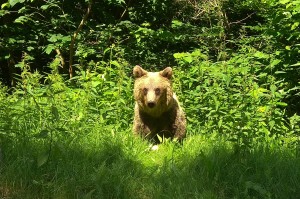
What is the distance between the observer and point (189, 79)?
267 inches

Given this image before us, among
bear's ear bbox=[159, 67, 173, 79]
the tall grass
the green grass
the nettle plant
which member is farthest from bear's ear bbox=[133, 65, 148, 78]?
the green grass

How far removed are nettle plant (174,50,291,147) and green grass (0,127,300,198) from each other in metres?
0.55

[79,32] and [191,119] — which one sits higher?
[79,32]

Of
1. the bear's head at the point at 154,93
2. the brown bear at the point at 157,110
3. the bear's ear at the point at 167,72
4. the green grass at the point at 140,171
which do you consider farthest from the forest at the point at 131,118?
the bear's ear at the point at 167,72

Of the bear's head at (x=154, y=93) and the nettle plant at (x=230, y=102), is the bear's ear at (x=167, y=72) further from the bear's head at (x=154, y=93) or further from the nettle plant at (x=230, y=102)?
the nettle plant at (x=230, y=102)

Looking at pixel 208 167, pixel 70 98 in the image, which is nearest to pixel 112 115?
pixel 70 98

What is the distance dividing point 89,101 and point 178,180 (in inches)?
106

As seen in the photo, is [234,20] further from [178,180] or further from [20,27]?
[178,180]

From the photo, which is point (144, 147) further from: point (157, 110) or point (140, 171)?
point (157, 110)

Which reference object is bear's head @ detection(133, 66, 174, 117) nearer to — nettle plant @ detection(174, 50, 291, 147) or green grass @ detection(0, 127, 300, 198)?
nettle plant @ detection(174, 50, 291, 147)

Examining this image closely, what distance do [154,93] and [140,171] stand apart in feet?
5.73

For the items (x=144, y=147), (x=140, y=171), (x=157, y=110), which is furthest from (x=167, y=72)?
(x=140, y=171)

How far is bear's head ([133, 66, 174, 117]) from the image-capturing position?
5664 millimetres

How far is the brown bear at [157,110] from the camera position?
5730mm
